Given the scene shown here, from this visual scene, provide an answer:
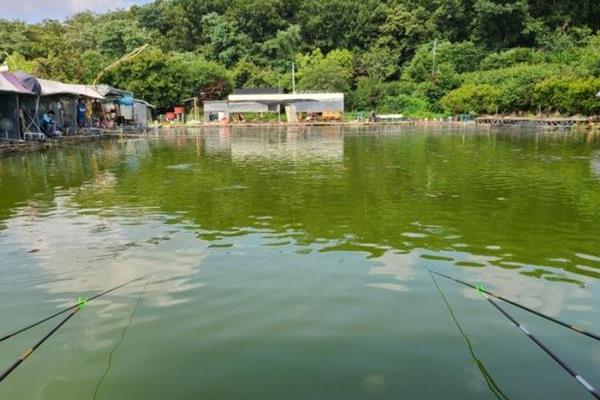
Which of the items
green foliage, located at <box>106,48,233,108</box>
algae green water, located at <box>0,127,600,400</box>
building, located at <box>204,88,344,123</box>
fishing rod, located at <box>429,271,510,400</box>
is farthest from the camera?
building, located at <box>204,88,344,123</box>

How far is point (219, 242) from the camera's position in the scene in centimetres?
890

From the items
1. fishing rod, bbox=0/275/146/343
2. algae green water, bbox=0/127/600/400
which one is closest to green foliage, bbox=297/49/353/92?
algae green water, bbox=0/127/600/400

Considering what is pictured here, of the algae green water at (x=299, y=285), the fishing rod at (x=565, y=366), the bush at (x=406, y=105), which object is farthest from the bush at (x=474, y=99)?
the fishing rod at (x=565, y=366)

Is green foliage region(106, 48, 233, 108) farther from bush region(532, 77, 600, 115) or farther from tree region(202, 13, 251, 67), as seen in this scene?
bush region(532, 77, 600, 115)

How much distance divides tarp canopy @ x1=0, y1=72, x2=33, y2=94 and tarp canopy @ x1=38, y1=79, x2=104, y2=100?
205 cm

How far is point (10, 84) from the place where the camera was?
22250mm

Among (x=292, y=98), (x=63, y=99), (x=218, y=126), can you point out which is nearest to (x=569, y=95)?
(x=292, y=98)

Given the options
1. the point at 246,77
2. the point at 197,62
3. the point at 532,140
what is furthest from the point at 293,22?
the point at 532,140

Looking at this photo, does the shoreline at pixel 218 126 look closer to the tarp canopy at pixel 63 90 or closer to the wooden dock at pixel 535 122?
the wooden dock at pixel 535 122

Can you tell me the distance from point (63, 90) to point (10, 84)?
575cm

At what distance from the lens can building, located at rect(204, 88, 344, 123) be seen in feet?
189

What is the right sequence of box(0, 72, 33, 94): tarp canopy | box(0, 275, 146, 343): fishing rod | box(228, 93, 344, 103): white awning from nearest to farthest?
box(0, 275, 146, 343): fishing rod → box(0, 72, 33, 94): tarp canopy → box(228, 93, 344, 103): white awning

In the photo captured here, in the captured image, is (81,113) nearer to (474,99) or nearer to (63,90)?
(63,90)

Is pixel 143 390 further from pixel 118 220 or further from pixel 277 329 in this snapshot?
pixel 118 220
